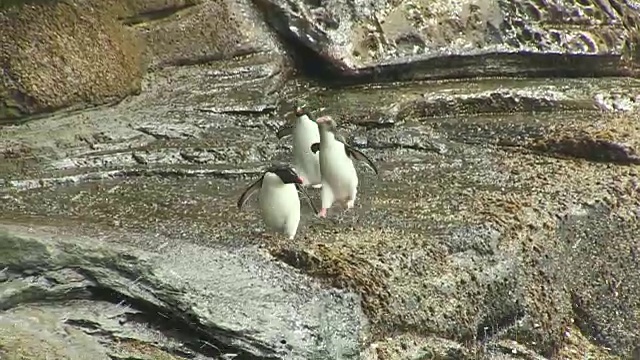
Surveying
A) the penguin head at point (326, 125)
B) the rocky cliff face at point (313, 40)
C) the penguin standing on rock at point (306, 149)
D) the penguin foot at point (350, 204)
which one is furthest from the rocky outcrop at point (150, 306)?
the rocky cliff face at point (313, 40)

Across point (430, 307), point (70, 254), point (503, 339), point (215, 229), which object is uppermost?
point (70, 254)

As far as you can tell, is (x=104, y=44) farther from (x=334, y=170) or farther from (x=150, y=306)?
(x=150, y=306)

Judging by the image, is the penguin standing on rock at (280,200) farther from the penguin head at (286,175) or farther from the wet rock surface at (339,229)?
the wet rock surface at (339,229)

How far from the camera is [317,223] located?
15.3 feet

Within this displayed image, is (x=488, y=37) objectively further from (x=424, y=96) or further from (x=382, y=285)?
(x=382, y=285)

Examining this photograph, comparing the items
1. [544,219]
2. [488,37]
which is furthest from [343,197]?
[488,37]

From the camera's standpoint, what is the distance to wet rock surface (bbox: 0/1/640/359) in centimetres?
347

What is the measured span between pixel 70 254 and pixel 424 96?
3.50 metres

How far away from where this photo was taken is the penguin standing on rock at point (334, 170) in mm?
4793

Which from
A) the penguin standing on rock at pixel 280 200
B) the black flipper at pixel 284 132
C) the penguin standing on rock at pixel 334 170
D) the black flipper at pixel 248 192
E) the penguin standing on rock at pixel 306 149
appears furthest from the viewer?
the black flipper at pixel 284 132

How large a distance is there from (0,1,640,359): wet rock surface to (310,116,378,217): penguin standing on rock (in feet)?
0.27

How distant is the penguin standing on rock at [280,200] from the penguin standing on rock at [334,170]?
31 centimetres

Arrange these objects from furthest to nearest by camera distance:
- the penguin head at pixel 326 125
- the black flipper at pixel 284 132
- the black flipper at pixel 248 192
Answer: the black flipper at pixel 284 132, the penguin head at pixel 326 125, the black flipper at pixel 248 192

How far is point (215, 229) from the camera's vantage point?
4301 mm
